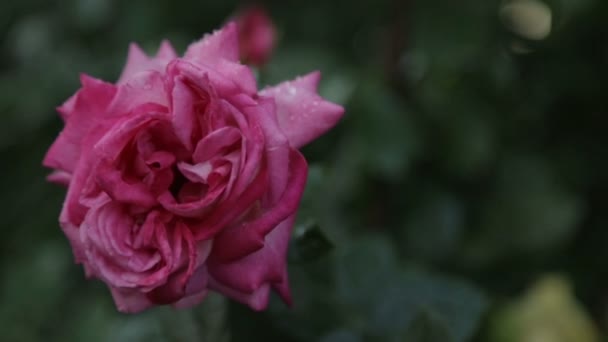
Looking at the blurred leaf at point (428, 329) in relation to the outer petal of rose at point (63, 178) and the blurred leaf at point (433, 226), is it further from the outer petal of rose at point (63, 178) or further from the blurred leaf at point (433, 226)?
the blurred leaf at point (433, 226)

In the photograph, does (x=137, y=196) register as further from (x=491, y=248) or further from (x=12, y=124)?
(x=12, y=124)

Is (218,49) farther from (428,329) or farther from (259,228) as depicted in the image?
(428,329)

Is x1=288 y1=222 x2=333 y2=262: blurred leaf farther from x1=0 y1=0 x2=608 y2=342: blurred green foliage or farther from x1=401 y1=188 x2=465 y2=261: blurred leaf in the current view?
x1=401 y1=188 x2=465 y2=261: blurred leaf

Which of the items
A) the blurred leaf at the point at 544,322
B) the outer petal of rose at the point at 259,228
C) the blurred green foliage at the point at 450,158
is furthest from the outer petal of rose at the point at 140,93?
the blurred leaf at the point at 544,322

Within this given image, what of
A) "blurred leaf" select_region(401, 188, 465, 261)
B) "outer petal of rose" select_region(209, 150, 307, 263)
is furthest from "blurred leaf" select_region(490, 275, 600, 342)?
"outer petal of rose" select_region(209, 150, 307, 263)

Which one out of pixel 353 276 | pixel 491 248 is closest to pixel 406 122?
pixel 491 248

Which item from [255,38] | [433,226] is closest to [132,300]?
[255,38]
